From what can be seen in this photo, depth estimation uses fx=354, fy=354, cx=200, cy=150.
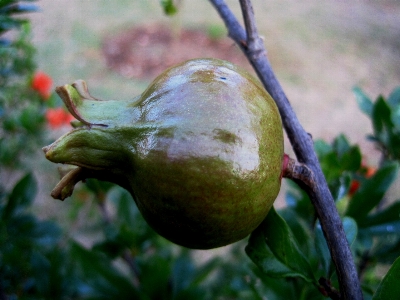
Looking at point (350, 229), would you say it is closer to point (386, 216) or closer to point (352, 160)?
point (386, 216)

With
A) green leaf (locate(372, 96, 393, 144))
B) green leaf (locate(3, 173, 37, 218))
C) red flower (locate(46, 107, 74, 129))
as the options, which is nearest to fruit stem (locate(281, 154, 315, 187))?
green leaf (locate(372, 96, 393, 144))

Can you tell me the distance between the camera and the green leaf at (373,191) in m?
1.18

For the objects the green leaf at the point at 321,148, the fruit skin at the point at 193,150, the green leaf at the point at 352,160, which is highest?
the fruit skin at the point at 193,150

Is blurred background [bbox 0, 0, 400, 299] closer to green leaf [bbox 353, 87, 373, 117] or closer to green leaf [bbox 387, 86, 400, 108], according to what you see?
green leaf [bbox 353, 87, 373, 117]

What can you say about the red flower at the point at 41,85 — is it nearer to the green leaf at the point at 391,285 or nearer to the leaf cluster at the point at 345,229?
the leaf cluster at the point at 345,229

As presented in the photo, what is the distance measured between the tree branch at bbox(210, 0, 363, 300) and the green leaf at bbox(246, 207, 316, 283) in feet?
0.36

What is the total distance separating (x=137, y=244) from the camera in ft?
5.38

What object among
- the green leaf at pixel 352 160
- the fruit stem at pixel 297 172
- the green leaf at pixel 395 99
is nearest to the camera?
the fruit stem at pixel 297 172

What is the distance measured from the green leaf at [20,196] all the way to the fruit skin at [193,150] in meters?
0.90

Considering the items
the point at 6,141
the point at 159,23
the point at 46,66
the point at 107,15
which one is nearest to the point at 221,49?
the point at 159,23

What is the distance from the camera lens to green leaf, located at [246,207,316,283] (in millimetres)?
892

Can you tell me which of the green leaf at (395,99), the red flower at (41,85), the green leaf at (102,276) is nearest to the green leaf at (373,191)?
the green leaf at (395,99)

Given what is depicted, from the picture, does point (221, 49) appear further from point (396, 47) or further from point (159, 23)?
point (396, 47)

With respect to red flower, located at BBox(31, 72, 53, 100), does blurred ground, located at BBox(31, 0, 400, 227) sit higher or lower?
lower
